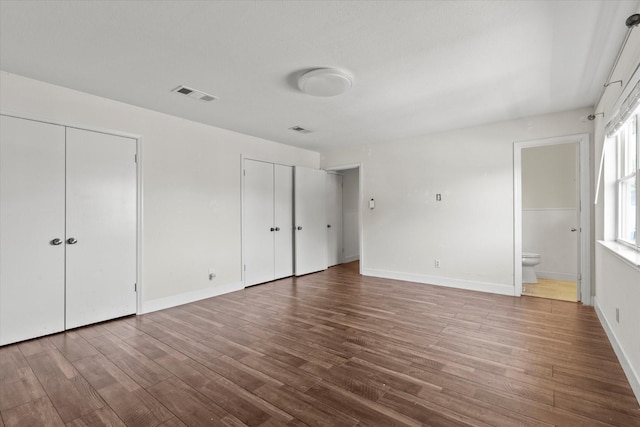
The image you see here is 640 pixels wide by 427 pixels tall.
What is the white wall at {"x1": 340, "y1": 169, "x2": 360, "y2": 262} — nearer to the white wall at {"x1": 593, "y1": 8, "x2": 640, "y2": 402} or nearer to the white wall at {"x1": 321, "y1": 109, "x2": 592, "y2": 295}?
the white wall at {"x1": 321, "y1": 109, "x2": 592, "y2": 295}

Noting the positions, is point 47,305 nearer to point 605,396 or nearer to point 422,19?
point 422,19

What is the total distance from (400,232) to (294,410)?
151 inches

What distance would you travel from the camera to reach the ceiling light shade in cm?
266

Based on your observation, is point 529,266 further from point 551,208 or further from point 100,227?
point 100,227

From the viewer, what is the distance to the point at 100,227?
3295 mm

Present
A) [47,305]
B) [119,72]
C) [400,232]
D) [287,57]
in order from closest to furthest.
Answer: [287,57]
[119,72]
[47,305]
[400,232]

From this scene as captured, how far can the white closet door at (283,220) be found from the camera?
17.4ft

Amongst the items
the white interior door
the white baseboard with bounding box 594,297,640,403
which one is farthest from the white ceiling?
the white interior door

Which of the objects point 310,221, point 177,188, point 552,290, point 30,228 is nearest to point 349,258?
point 310,221

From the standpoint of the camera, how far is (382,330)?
2.96 metres

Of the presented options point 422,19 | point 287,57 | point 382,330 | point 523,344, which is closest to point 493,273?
point 523,344

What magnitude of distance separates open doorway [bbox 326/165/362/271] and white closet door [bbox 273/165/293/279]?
1.11 m

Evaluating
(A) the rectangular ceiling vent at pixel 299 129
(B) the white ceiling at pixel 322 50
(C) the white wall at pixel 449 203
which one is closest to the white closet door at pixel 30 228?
(B) the white ceiling at pixel 322 50

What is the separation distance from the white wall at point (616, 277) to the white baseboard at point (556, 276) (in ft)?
5.46
